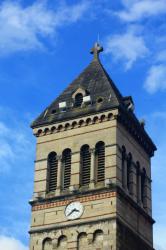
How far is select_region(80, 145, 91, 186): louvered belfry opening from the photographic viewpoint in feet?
161

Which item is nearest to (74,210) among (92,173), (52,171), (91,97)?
(92,173)

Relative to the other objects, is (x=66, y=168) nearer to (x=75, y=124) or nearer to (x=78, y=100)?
(x=75, y=124)

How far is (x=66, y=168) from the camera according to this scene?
50.5m

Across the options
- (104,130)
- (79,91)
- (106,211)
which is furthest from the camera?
(79,91)

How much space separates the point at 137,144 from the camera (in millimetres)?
52875

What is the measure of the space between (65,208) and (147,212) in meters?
6.34

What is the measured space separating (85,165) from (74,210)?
342 centimetres

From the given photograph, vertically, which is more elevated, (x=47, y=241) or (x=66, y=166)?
(x=66, y=166)

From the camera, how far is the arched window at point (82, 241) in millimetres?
46406

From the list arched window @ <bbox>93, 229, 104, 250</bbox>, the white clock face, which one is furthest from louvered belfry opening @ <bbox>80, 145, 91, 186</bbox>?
arched window @ <bbox>93, 229, 104, 250</bbox>

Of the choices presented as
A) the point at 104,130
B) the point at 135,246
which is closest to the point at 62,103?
the point at 104,130

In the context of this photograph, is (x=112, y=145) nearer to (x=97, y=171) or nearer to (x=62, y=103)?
(x=97, y=171)

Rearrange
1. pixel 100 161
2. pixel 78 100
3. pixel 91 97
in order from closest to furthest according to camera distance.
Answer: pixel 100 161 → pixel 91 97 → pixel 78 100

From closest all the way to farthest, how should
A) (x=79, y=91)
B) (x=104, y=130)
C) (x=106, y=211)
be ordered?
(x=106, y=211) < (x=104, y=130) < (x=79, y=91)
